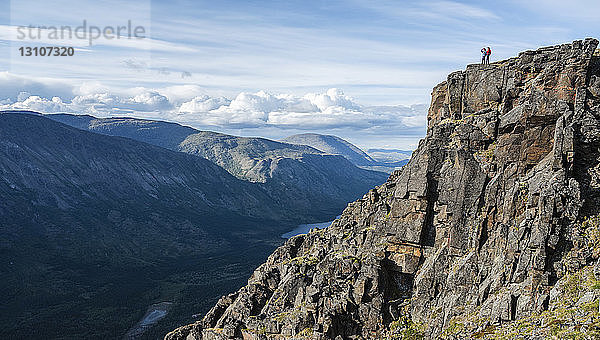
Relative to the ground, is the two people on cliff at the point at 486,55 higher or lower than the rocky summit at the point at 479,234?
higher

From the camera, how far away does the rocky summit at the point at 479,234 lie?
187 ft

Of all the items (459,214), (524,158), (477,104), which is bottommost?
(459,214)

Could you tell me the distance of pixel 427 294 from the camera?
240 feet

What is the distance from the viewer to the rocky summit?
57000 mm

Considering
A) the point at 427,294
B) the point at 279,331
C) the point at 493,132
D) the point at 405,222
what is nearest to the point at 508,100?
the point at 493,132

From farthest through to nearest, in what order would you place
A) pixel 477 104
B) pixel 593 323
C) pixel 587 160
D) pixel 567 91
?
pixel 477 104
pixel 567 91
pixel 587 160
pixel 593 323

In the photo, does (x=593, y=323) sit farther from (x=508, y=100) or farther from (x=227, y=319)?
(x=227, y=319)

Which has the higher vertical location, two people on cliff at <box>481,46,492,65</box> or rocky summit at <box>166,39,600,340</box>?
two people on cliff at <box>481,46,492,65</box>

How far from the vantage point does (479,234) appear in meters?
67.9

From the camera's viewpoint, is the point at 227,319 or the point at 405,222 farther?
the point at 227,319

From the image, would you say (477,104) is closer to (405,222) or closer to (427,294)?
(405,222)

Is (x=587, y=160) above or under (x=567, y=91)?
under

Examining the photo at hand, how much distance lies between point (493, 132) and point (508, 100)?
5837 mm

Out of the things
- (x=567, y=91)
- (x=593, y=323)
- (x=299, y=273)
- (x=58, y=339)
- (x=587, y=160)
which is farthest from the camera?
(x=58, y=339)
